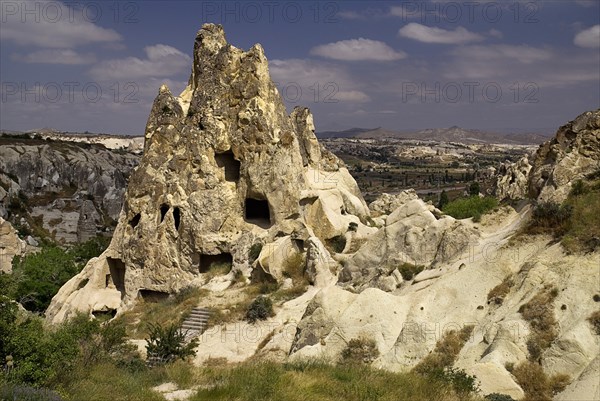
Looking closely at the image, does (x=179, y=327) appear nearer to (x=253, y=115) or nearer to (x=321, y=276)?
(x=321, y=276)

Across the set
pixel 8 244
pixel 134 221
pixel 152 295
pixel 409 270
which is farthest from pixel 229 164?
pixel 8 244

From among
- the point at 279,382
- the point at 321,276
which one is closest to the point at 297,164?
the point at 321,276

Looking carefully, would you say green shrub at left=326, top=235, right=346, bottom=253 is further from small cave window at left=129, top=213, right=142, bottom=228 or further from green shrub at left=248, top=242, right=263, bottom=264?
small cave window at left=129, top=213, right=142, bottom=228

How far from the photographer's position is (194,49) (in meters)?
25.8

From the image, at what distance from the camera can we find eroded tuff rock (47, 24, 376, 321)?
2247 centimetres

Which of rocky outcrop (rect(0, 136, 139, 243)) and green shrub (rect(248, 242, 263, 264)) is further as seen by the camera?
rocky outcrop (rect(0, 136, 139, 243))

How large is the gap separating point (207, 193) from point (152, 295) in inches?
204

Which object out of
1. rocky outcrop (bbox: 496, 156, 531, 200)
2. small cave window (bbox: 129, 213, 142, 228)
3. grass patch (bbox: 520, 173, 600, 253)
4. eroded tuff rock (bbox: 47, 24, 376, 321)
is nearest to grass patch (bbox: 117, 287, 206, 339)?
eroded tuff rock (bbox: 47, 24, 376, 321)

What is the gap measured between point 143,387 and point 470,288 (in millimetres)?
8858

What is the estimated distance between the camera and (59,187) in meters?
76.8

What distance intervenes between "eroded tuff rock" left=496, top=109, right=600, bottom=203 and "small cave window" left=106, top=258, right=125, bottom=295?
59.2 ft

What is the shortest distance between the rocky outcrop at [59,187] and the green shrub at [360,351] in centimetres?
5516

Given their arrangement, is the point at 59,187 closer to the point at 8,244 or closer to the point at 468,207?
the point at 8,244

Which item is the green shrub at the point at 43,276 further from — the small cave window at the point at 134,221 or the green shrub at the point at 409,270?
the green shrub at the point at 409,270
